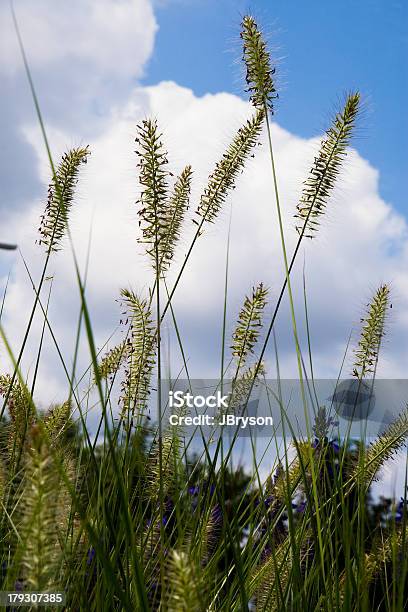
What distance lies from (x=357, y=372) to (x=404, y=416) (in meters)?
0.32

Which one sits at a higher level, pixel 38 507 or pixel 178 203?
pixel 178 203

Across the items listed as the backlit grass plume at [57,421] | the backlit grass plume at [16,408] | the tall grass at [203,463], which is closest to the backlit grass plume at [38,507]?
the tall grass at [203,463]

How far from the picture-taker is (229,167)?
367 centimetres

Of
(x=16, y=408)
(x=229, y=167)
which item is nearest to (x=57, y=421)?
(x=16, y=408)

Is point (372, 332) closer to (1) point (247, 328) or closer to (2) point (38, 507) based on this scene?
(1) point (247, 328)

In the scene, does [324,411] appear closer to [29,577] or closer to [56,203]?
[56,203]

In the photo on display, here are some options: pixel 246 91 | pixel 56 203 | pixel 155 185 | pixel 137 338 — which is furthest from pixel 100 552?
pixel 56 203

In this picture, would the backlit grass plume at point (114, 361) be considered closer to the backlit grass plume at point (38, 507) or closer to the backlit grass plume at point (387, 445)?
the backlit grass plume at point (387, 445)

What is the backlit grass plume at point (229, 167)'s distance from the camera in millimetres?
3658

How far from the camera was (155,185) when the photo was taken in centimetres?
258

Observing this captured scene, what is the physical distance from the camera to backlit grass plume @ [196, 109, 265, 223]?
12.0 ft

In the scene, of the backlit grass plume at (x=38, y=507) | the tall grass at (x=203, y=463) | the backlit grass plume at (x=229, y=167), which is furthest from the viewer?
the backlit grass plume at (x=229, y=167)

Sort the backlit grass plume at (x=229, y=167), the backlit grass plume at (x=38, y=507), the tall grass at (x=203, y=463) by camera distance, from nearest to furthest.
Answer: the backlit grass plume at (x=38, y=507) < the tall grass at (x=203, y=463) < the backlit grass plume at (x=229, y=167)

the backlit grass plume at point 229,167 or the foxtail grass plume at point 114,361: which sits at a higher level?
the backlit grass plume at point 229,167
